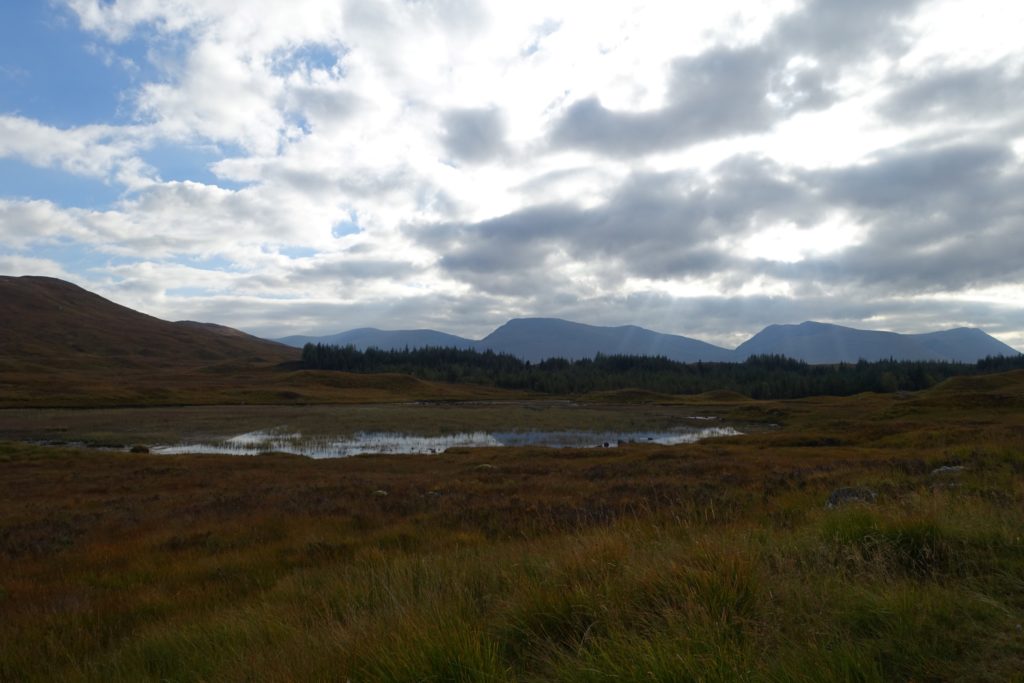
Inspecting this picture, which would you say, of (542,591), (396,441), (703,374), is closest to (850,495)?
(542,591)

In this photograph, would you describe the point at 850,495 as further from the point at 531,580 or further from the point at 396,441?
the point at 396,441

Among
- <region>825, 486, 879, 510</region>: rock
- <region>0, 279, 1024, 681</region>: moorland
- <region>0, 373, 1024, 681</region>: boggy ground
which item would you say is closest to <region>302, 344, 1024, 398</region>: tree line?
<region>0, 279, 1024, 681</region>: moorland

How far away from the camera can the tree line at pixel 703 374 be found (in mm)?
135625

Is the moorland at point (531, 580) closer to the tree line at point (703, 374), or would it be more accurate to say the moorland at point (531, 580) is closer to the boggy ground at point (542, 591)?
the boggy ground at point (542, 591)

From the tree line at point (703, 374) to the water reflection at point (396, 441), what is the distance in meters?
95.9

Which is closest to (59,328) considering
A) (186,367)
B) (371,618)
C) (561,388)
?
(186,367)

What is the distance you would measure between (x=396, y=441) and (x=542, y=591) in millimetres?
43421

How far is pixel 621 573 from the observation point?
537cm

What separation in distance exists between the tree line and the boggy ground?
457 ft

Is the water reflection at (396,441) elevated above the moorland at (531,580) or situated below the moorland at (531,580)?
below

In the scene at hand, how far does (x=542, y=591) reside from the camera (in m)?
4.91

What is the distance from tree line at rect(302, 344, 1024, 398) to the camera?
13562 cm

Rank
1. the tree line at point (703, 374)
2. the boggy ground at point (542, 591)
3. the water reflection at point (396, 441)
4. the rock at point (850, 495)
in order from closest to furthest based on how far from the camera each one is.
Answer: the boggy ground at point (542, 591) → the rock at point (850, 495) → the water reflection at point (396, 441) → the tree line at point (703, 374)

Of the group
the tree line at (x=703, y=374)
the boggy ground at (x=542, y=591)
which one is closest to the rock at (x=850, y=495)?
the boggy ground at (x=542, y=591)
